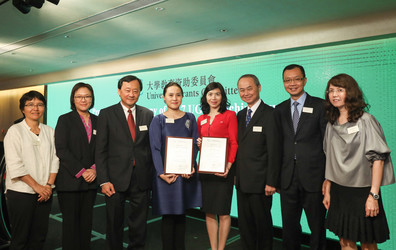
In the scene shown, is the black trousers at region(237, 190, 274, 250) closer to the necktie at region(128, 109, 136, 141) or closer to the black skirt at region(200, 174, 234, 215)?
the black skirt at region(200, 174, 234, 215)

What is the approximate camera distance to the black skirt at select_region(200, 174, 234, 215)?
2703mm

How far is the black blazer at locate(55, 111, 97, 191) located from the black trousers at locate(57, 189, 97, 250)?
0.33 ft

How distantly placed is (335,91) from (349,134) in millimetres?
343

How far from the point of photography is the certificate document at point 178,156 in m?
2.53

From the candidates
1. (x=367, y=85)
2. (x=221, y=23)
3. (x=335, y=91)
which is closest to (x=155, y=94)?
(x=221, y=23)

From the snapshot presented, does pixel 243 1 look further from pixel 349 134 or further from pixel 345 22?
pixel 349 134

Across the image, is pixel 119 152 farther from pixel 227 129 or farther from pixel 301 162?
pixel 301 162

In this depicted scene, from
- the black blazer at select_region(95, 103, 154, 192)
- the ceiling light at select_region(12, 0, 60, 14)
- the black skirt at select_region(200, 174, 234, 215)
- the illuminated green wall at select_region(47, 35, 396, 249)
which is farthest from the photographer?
the illuminated green wall at select_region(47, 35, 396, 249)

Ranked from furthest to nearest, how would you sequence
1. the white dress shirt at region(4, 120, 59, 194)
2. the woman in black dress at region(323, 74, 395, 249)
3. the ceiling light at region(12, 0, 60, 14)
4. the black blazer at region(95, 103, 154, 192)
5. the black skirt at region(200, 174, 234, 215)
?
the ceiling light at region(12, 0, 60, 14) → the black skirt at region(200, 174, 234, 215) → the black blazer at region(95, 103, 154, 192) → the white dress shirt at region(4, 120, 59, 194) → the woman in black dress at region(323, 74, 395, 249)

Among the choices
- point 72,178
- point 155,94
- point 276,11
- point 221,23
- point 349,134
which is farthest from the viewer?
point 155,94

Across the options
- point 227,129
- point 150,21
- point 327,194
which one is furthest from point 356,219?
point 150,21

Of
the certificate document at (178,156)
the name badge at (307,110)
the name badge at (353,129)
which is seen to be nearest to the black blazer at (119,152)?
the certificate document at (178,156)

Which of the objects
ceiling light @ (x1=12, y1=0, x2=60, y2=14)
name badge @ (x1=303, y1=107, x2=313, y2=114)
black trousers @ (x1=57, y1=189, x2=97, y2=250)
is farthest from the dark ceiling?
black trousers @ (x1=57, y1=189, x2=97, y2=250)

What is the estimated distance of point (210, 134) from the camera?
2.77 meters
